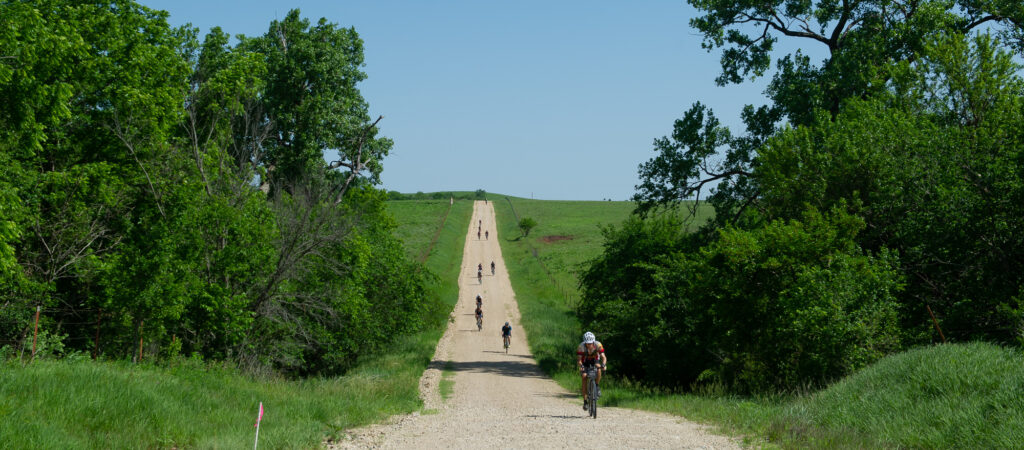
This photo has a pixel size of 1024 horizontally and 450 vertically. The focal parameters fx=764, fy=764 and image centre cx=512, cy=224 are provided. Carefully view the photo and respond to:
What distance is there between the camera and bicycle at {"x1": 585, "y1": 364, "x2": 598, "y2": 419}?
14.2 metres

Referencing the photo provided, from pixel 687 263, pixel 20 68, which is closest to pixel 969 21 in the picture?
pixel 687 263

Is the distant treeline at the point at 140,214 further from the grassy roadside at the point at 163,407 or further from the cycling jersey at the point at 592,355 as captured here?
the cycling jersey at the point at 592,355

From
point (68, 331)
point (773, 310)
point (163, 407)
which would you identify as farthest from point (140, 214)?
point (773, 310)

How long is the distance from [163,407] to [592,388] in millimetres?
7356

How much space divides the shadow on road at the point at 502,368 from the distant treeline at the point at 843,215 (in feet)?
9.98

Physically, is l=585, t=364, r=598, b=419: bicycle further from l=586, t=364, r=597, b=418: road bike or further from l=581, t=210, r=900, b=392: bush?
l=581, t=210, r=900, b=392: bush

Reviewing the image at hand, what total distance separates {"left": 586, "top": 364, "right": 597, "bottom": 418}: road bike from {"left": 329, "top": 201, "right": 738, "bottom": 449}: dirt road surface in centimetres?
17

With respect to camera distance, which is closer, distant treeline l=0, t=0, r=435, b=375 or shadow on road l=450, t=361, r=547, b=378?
distant treeline l=0, t=0, r=435, b=375

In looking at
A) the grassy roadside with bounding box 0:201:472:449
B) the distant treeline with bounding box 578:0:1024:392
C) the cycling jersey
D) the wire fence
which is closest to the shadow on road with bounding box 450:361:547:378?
the distant treeline with bounding box 578:0:1024:392

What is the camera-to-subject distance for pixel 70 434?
899cm

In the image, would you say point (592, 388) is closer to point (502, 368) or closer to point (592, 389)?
point (592, 389)

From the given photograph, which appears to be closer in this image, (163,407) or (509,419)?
(163,407)

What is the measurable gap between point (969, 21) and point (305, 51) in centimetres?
2399

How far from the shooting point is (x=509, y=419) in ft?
46.4
